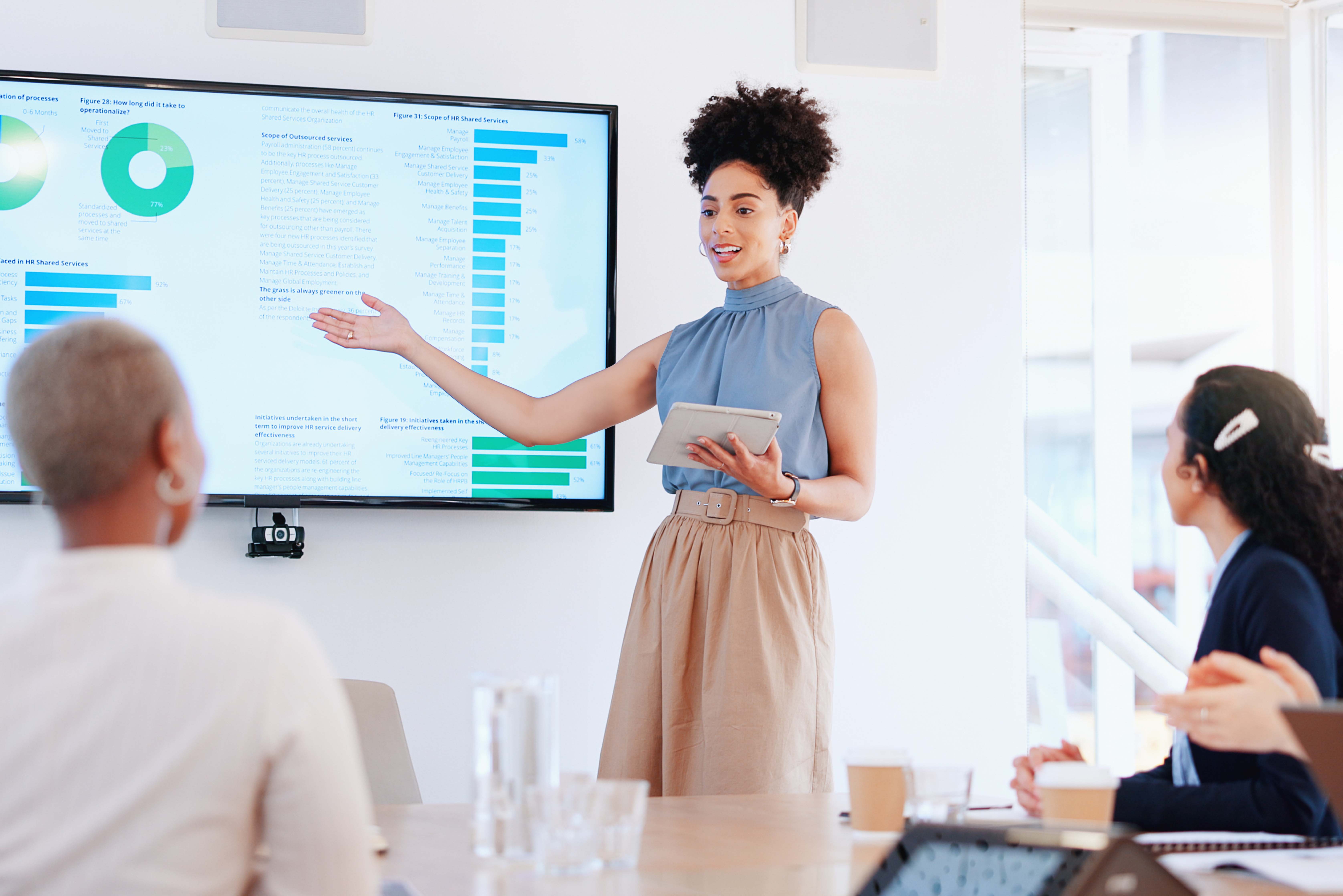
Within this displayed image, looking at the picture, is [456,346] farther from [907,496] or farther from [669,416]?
[907,496]

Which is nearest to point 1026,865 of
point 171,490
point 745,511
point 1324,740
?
point 1324,740

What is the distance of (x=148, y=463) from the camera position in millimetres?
824

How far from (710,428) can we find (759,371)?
233 mm

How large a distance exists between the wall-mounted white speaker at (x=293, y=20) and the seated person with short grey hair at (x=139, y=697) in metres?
2.25

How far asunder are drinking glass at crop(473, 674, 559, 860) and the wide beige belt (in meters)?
1.08

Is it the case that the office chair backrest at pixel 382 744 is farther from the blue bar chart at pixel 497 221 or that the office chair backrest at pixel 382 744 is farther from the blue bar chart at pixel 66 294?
the blue bar chart at pixel 66 294

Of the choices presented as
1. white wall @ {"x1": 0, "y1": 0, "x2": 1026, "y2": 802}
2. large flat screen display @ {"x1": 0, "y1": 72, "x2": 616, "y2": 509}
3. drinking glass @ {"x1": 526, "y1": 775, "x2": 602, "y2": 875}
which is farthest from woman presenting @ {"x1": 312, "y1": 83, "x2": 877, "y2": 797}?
drinking glass @ {"x1": 526, "y1": 775, "x2": 602, "y2": 875}

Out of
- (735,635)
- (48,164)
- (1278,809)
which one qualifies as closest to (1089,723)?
(735,635)

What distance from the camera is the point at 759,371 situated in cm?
227

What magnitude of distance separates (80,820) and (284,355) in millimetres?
2103

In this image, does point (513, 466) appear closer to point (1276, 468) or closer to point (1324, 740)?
point (1276, 468)

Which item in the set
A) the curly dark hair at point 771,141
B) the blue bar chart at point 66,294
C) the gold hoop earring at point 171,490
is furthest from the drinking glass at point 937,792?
the blue bar chart at point 66,294

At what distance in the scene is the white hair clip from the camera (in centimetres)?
160

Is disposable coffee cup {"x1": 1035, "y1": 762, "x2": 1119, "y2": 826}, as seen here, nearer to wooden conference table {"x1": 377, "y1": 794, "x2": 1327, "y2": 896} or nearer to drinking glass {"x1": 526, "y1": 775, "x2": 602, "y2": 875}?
wooden conference table {"x1": 377, "y1": 794, "x2": 1327, "y2": 896}
